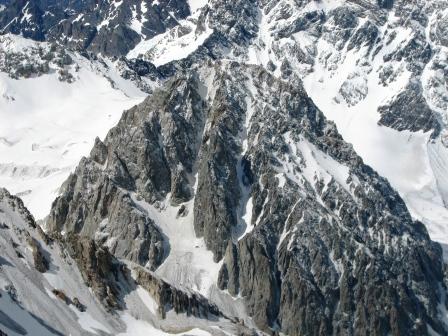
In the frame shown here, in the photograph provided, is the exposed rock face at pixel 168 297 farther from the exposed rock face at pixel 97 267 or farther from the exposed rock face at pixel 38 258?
the exposed rock face at pixel 38 258

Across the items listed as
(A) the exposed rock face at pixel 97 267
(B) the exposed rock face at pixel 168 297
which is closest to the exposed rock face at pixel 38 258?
(A) the exposed rock face at pixel 97 267

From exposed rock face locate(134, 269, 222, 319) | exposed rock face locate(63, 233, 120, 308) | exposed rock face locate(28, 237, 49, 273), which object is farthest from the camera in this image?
exposed rock face locate(134, 269, 222, 319)

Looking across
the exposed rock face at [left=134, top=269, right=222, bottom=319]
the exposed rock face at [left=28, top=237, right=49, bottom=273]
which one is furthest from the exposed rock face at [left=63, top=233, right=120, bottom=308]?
the exposed rock face at [left=28, top=237, right=49, bottom=273]

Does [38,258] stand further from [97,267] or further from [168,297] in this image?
[168,297]

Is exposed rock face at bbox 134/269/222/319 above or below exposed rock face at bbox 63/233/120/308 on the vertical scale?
below

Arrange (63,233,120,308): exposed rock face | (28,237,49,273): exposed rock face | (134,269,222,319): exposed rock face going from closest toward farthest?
(28,237,49,273): exposed rock face, (63,233,120,308): exposed rock face, (134,269,222,319): exposed rock face

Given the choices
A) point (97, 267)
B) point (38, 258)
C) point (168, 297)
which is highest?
point (38, 258)

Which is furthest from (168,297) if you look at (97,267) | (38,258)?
(38,258)

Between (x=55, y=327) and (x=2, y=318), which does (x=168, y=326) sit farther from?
(x=2, y=318)

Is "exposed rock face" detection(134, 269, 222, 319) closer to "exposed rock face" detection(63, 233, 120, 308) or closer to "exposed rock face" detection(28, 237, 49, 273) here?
"exposed rock face" detection(63, 233, 120, 308)

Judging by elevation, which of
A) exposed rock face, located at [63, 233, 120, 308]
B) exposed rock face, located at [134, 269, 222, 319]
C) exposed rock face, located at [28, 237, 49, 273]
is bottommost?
exposed rock face, located at [134, 269, 222, 319]

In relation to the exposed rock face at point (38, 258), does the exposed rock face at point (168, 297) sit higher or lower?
lower

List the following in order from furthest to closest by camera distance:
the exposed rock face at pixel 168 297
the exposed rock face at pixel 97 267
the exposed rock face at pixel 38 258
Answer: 1. the exposed rock face at pixel 168 297
2. the exposed rock face at pixel 97 267
3. the exposed rock face at pixel 38 258
